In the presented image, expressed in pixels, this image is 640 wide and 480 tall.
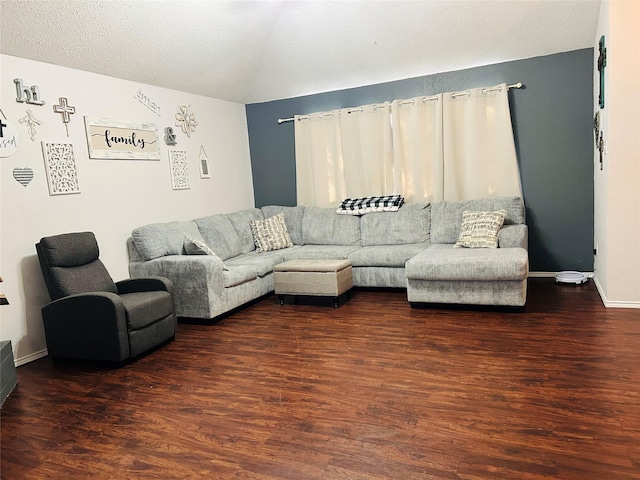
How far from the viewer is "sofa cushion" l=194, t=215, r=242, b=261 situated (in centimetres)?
497

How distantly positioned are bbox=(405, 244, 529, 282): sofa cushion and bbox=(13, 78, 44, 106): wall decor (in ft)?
10.4

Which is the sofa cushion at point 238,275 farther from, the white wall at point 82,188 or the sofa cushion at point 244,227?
the white wall at point 82,188

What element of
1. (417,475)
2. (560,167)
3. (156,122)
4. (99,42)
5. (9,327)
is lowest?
(417,475)

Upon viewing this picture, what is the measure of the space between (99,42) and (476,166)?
369 cm

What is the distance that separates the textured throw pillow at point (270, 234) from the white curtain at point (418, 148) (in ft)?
4.59

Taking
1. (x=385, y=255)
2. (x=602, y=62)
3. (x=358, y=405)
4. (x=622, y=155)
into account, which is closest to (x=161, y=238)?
(x=385, y=255)

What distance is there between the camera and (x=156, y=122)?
15.8 feet

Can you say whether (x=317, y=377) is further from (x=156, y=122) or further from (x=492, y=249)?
(x=156, y=122)

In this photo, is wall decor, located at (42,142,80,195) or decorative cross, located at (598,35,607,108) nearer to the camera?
wall decor, located at (42,142,80,195)

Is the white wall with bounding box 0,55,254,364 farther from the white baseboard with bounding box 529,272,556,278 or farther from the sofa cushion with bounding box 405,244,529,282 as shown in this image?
the white baseboard with bounding box 529,272,556,278

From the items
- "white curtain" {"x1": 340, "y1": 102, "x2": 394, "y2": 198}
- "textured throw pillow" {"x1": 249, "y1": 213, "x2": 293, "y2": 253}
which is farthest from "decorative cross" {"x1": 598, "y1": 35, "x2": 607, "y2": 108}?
"textured throw pillow" {"x1": 249, "y1": 213, "x2": 293, "y2": 253}

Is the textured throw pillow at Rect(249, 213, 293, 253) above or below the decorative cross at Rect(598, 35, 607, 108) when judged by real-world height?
below

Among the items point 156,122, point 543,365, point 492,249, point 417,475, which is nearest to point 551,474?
point 417,475

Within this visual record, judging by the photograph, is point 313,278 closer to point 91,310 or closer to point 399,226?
point 399,226
